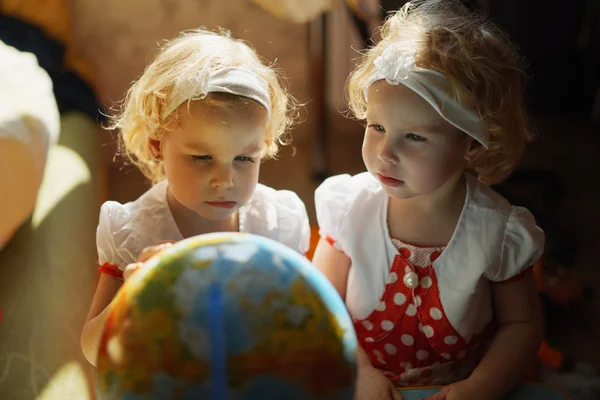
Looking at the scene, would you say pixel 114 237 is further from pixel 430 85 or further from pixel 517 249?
pixel 517 249

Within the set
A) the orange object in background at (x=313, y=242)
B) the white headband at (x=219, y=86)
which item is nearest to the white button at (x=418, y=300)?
the orange object in background at (x=313, y=242)

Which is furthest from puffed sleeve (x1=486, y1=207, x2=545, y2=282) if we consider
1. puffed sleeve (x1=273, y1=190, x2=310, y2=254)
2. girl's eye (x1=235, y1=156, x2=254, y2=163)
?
girl's eye (x1=235, y1=156, x2=254, y2=163)

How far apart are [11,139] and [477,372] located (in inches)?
42.7

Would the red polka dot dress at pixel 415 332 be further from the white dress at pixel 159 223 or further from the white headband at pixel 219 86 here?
the white headband at pixel 219 86

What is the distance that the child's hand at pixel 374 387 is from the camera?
1.18 m

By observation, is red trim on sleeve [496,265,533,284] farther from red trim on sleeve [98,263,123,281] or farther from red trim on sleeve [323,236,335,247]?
red trim on sleeve [98,263,123,281]

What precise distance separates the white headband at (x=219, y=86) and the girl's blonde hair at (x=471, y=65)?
0.70 ft

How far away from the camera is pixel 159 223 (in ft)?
4.18

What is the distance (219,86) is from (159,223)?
287 millimetres

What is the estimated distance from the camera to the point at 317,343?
737 mm

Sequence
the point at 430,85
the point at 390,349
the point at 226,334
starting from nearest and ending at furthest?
the point at 226,334 → the point at 430,85 → the point at 390,349

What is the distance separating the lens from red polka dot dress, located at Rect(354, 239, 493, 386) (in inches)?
50.7

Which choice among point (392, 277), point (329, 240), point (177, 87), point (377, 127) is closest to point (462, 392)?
point (392, 277)

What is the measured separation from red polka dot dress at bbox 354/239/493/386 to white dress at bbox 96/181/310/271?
0.65ft
